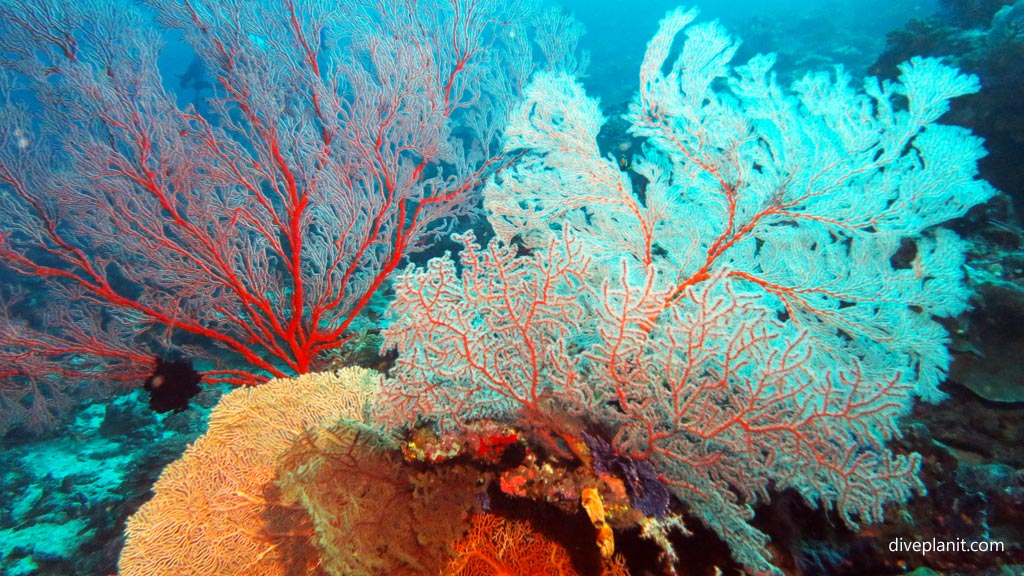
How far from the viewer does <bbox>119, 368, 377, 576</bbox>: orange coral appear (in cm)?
308

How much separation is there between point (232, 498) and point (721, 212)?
444cm

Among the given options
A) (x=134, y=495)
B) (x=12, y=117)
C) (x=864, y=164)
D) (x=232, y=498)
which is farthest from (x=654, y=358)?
(x=12, y=117)

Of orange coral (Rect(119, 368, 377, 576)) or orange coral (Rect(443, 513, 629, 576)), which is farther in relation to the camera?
orange coral (Rect(119, 368, 377, 576))

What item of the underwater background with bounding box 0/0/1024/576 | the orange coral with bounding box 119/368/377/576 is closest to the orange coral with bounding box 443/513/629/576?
the underwater background with bounding box 0/0/1024/576

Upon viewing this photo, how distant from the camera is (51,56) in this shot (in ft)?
15.8

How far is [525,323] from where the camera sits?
2.65 metres

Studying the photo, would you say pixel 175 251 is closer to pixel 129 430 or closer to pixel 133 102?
pixel 133 102

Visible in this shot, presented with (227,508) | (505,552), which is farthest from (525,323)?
(227,508)

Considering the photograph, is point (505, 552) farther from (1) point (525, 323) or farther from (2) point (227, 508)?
(2) point (227, 508)

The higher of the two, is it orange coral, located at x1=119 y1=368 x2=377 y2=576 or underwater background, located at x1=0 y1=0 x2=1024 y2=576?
underwater background, located at x1=0 y1=0 x2=1024 y2=576

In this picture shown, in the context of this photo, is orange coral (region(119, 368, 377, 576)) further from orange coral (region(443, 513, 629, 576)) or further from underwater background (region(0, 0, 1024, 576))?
orange coral (region(443, 513, 629, 576))

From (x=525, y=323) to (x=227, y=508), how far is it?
8.51ft

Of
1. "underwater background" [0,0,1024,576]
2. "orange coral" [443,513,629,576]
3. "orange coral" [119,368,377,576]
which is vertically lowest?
"orange coral" [119,368,377,576]

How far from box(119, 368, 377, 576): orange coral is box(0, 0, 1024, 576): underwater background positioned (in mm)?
22
